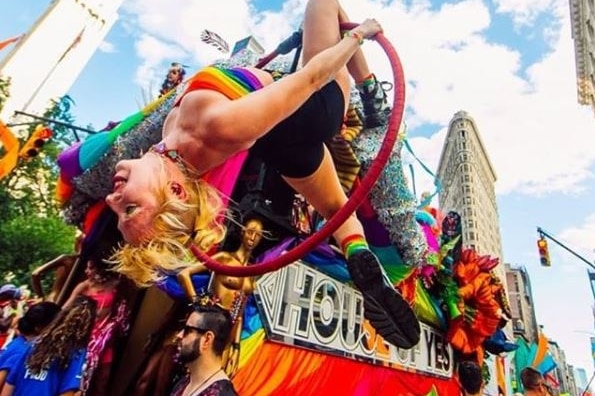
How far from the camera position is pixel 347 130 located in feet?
12.4

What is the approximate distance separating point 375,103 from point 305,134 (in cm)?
83

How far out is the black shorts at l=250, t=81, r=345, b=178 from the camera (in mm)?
2399

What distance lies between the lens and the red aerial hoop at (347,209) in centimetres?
189

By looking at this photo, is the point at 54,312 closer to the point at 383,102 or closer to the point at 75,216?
the point at 75,216

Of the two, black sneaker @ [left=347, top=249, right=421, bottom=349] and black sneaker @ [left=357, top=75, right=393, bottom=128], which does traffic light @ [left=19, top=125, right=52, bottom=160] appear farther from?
black sneaker @ [left=347, top=249, right=421, bottom=349]

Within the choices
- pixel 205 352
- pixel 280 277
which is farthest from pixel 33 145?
pixel 205 352

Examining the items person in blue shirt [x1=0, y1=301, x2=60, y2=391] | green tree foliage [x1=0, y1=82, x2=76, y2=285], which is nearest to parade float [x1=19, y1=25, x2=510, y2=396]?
person in blue shirt [x1=0, y1=301, x2=60, y2=391]

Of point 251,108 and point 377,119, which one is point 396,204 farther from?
point 251,108

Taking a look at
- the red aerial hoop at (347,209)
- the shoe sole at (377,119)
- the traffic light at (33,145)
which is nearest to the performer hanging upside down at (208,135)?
the red aerial hoop at (347,209)

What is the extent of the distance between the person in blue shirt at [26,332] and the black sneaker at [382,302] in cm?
249

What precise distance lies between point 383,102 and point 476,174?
247 ft

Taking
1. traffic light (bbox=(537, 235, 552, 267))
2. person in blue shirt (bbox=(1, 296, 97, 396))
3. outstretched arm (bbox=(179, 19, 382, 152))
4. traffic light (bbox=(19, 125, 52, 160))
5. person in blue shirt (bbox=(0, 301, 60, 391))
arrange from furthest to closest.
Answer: traffic light (bbox=(537, 235, 552, 267))
traffic light (bbox=(19, 125, 52, 160))
person in blue shirt (bbox=(0, 301, 60, 391))
person in blue shirt (bbox=(1, 296, 97, 396))
outstretched arm (bbox=(179, 19, 382, 152))

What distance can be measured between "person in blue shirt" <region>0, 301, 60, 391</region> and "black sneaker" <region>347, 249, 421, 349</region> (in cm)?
249

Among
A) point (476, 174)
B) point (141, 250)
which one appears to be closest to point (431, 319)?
point (141, 250)
